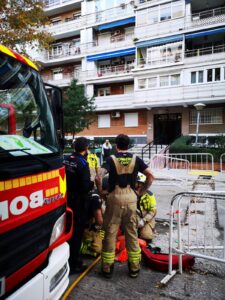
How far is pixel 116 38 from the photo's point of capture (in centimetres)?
2522

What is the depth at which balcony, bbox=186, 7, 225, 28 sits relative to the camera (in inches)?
762

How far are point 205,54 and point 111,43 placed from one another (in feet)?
30.1

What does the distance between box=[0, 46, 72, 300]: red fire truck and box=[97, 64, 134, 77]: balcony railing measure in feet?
72.7

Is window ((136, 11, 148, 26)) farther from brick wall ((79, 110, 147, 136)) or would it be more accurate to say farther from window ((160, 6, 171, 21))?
brick wall ((79, 110, 147, 136))

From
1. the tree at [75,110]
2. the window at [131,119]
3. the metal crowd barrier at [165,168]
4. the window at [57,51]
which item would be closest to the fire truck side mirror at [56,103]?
the metal crowd barrier at [165,168]

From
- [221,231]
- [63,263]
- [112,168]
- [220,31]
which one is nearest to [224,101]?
[220,31]

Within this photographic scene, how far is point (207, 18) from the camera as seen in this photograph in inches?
775

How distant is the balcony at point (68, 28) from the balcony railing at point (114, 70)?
4909mm

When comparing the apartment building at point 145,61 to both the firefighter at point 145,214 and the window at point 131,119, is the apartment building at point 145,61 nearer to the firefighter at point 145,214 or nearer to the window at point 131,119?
the window at point 131,119

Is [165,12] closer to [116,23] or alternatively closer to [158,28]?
[158,28]

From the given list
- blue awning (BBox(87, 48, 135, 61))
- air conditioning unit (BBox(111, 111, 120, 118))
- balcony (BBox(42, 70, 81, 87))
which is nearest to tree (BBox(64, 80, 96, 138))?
air conditioning unit (BBox(111, 111, 120, 118))

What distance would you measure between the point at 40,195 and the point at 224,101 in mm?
20164

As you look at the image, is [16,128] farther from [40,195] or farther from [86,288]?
[86,288]

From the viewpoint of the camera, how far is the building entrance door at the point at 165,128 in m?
23.0
